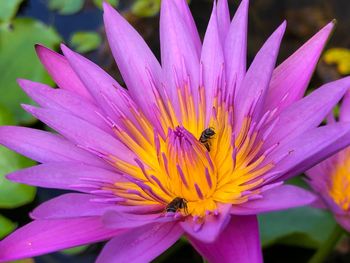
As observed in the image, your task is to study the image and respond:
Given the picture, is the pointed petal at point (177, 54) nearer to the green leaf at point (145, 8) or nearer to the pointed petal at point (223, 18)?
the pointed petal at point (223, 18)

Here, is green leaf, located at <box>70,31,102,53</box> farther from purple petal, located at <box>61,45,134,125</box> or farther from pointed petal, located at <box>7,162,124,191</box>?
pointed petal, located at <box>7,162,124,191</box>

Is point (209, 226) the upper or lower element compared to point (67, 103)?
lower

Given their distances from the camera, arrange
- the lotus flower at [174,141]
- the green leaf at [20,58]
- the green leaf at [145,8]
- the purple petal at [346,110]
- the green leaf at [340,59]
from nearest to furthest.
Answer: the lotus flower at [174,141] → the purple petal at [346,110] → the green leaf at [20,58] → the green leaf at [340,59] → the green leaf at [145,8]

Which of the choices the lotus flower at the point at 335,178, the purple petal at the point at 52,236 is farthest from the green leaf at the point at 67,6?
the purple petal at the point at 52,236

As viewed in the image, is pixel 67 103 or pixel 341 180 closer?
pixel 67 103

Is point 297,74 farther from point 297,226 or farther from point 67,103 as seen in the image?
point 297,226

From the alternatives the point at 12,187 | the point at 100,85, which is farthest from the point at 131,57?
the point at 12,187
